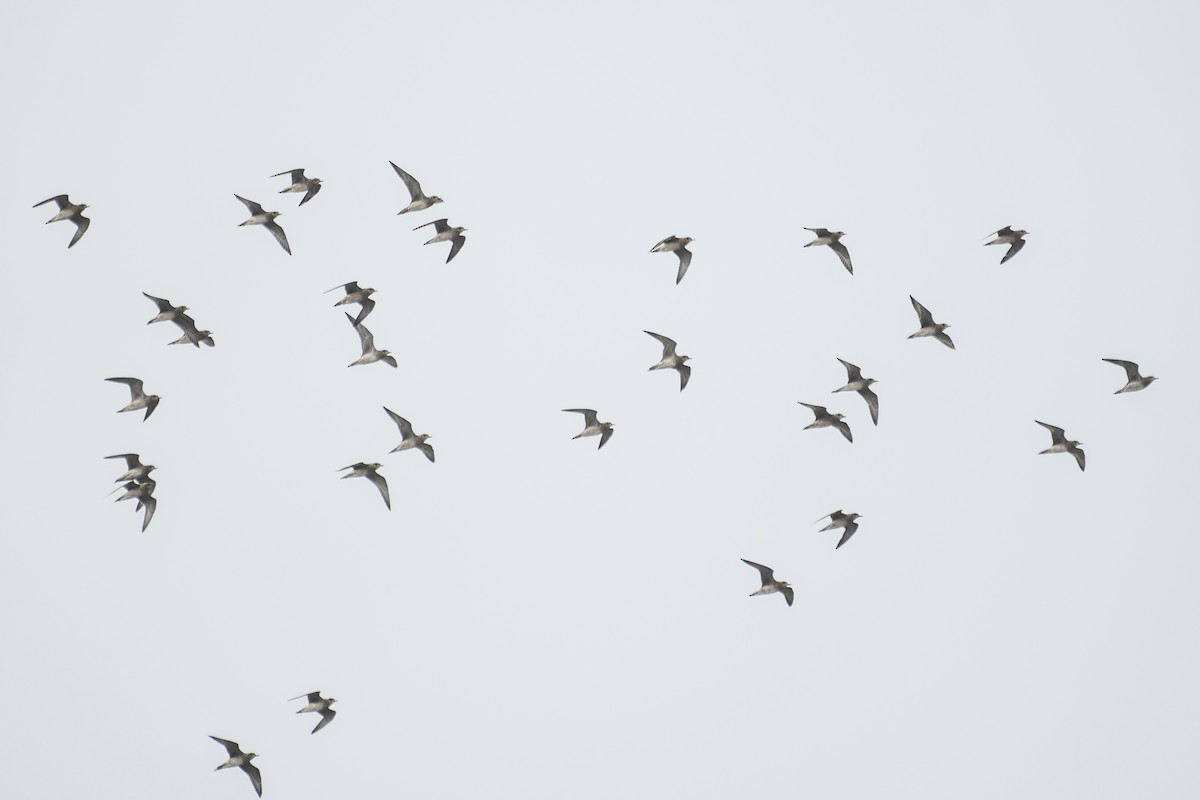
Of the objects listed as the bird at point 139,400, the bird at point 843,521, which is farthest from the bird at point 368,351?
the bird at point 843,521

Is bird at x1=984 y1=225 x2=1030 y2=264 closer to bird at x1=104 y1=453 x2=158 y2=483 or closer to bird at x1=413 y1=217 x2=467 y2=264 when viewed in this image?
bird at x1=413 y1=217 x2=467 y2=264

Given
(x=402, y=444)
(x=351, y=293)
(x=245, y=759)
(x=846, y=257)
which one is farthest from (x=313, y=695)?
(x=846, y=257)

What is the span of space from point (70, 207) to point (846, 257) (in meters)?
19.2

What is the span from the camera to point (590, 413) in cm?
3841

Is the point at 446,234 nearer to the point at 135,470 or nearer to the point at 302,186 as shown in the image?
the point at 302,186

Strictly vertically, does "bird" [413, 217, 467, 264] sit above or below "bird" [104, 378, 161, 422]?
above

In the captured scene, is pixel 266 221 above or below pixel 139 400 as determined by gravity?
above

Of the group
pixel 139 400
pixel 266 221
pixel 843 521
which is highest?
pixel 266 221

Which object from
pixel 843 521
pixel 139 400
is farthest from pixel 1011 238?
pixel 139 400

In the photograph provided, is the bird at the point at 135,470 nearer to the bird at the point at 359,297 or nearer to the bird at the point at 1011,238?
the bird at the point at 359,297

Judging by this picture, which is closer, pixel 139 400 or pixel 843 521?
pixel 139 400

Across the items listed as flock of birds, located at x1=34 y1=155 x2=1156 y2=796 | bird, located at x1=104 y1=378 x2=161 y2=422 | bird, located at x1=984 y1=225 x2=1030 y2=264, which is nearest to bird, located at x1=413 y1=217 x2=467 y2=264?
flock of birds, located at x1=34 y1=155 x2=1156 y2=796

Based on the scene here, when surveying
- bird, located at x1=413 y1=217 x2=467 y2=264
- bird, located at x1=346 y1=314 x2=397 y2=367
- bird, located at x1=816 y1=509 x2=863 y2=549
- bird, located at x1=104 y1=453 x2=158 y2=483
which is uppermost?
bird, located at x1=413 y1=217 x2=467 y2=264

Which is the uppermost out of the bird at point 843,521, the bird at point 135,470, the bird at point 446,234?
the bird at point 446,234
